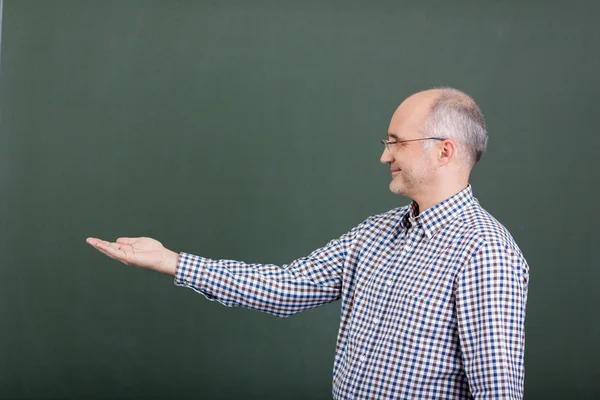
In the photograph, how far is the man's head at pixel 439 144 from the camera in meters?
1.87

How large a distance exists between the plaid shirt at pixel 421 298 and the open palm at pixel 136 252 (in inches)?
2.5

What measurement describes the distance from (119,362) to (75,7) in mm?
1663

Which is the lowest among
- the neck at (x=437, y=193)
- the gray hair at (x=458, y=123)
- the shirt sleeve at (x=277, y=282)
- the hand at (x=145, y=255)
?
the shirt sleeve at (x=277, y=282)

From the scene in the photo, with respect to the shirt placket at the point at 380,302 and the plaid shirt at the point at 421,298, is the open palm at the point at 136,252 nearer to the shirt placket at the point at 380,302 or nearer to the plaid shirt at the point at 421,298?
the plaid shirt at the point at 421,298

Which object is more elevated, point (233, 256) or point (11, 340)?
point (233, 256)

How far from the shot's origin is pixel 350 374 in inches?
71.6

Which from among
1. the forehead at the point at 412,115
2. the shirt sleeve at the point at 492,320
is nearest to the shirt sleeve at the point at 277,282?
the forehead at the point at 412,115

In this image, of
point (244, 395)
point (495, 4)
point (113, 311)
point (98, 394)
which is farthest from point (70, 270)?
point (495, 4)

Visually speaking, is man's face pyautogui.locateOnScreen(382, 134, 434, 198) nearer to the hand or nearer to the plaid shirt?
the plaid shirt

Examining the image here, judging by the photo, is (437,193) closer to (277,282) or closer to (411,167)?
(411,167)

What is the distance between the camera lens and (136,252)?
1.94 m

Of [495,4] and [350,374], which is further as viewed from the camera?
[495,4]

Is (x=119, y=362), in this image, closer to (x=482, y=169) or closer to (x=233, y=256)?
(x=233, y=256)

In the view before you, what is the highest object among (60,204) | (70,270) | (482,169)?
(482,169)
